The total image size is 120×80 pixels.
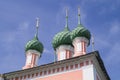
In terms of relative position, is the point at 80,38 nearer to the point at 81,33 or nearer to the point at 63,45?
the point at 81,33

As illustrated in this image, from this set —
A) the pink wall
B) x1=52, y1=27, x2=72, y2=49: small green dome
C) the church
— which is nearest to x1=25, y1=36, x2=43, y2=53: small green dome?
the church

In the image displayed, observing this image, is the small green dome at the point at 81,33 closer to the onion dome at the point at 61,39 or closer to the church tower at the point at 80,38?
the church tower at the point at 80,38

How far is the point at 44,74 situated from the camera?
12.6 m

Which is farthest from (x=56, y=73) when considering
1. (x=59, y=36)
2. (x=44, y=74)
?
(x=59, y=36)

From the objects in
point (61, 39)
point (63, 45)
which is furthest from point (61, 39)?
point (63, 45)

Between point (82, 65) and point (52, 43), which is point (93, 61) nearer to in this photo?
point (82, 65)

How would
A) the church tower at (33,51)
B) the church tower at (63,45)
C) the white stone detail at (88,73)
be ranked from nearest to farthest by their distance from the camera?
the white stone detail at (88,73), the church tower at (63,45), the church tower at (33,51)

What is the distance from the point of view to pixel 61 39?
15.4 meters

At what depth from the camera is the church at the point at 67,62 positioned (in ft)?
39.2

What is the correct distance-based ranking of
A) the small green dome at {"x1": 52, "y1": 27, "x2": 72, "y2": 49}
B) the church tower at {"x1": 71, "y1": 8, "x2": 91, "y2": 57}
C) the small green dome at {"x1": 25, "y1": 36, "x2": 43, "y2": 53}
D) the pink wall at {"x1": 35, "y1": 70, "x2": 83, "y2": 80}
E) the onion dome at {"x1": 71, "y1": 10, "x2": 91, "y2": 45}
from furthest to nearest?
the small green dome at {"x1": 25, "y1": 36, "x2": 43, "y2": 53}
the small green dome at {"x1": 52, "y1": 27, "x2": 72, "y2": 49}
the onion dome at {"x1": 71, "y1": 10, "x2": 91, "y2": 45}
the church tower at {"x1": 71, "y1": 8, "x2": 91, "y2": 57}
the pink wall at {"x1": 35, "y1": 70, "x2": 83, "y2": 80}

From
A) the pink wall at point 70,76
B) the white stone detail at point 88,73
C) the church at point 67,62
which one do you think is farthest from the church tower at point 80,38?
the white stone detail at point 88,73

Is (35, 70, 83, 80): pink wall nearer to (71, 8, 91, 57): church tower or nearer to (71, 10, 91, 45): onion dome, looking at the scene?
(71, 8, 91, 57): church tower

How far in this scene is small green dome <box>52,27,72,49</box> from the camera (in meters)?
15.3

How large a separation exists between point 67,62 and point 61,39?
3.26m
